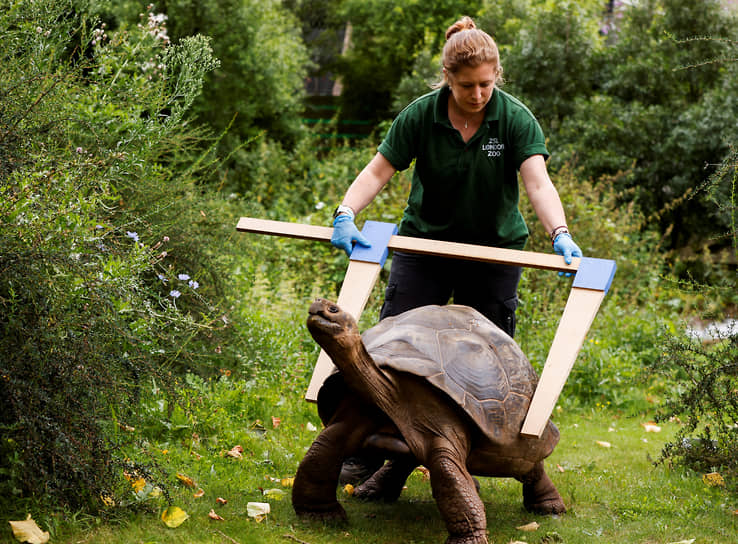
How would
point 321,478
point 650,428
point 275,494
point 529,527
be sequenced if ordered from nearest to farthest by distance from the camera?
point 321,478 → point 529,527 → point 275,494 → point 650,428

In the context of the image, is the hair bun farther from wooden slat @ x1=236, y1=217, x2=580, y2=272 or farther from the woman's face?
wooden slat @ x1=236, y1=217, x2=580, y2=272

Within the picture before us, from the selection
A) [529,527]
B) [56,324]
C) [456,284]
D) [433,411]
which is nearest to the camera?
[56,324]

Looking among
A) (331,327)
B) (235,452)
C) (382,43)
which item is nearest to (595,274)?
(331,327)

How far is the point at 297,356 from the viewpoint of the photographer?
19.8 ft

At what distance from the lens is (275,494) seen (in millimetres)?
3994

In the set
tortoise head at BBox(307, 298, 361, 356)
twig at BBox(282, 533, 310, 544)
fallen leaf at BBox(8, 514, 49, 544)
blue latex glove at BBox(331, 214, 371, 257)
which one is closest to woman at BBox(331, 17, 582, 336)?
blue latex glove at BBox(331, 214, 371, 257)

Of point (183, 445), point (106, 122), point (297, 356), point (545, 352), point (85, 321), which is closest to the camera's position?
point (85, 321)

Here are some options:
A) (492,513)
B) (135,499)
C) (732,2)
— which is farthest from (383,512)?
(732,2)

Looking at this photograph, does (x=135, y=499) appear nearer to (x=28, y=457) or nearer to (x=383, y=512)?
(x=28, y=457)

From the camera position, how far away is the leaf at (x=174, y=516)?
3.47 m

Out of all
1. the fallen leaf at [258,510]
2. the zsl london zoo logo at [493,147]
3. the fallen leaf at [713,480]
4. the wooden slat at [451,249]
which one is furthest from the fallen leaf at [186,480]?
the fallen leaf at [713,480]

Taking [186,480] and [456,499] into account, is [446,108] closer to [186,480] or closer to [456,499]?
[456,499]

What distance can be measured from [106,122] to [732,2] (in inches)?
397

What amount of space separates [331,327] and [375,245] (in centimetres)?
91
